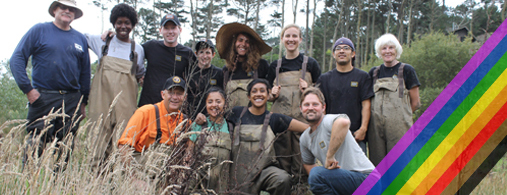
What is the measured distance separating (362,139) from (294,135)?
2.83 ft

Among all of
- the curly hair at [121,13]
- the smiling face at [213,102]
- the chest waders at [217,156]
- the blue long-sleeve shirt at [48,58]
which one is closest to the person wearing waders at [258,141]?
the chest waders at [217,156]

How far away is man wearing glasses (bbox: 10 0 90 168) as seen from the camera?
154 inches

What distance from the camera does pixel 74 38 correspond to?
427 centimetres

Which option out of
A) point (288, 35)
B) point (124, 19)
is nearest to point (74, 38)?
point (124, 19)

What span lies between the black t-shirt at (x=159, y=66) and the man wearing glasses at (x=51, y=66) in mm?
841

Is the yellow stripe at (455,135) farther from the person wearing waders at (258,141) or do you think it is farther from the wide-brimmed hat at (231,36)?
the wide-brimmed hat at (231,36)

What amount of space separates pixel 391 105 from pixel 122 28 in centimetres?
368

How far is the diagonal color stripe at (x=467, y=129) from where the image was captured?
4.07 metres

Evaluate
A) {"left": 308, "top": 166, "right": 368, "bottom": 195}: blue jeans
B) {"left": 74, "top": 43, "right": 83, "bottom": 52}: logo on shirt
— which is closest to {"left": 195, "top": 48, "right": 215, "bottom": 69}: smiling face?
{"left": 74, "top": 43, "right": 83, "bottom": 52}: logo on shirt

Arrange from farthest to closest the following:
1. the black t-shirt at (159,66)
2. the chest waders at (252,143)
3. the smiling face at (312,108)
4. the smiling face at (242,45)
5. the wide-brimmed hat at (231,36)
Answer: the wide-brimmed hat at (231,36) → the smiling face at (242,45) → the black t-shirt at (159,66) → the chest waders at (252,143) → the smiling face at (312,108)

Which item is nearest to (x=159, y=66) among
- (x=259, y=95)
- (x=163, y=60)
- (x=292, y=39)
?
(x=163, y=60)

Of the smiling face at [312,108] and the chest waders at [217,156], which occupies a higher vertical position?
the smiling face at [312,108]

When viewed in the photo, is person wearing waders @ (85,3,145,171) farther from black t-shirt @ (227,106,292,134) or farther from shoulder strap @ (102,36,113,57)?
black t-shirt @ (227,106,292,134)

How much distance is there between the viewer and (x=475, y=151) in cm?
423
